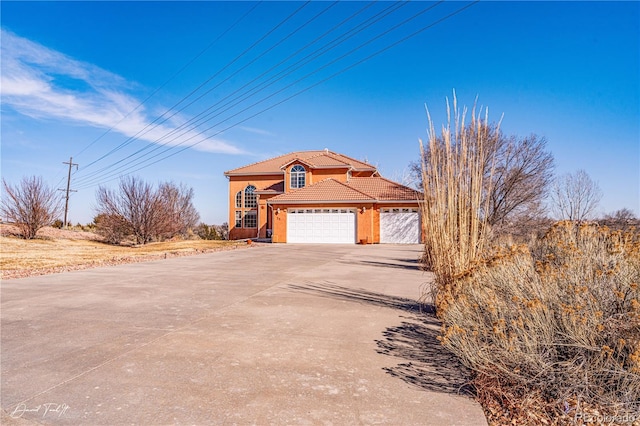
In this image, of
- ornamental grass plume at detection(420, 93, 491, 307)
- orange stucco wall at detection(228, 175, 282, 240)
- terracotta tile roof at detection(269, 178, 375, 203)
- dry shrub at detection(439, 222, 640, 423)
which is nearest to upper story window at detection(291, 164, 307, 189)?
terracotta tile roof at detection(269, 178, 375, 203)

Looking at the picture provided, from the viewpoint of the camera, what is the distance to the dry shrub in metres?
2.49

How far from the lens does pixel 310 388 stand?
287 cm

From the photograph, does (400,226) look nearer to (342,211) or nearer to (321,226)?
(342,211)

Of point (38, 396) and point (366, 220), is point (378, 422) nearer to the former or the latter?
point (38, 396)

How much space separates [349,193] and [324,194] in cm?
160

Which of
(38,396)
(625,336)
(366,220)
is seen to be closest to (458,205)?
(625,336)

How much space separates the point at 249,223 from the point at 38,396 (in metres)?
26.0

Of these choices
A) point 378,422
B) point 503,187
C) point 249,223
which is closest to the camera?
point 378,422

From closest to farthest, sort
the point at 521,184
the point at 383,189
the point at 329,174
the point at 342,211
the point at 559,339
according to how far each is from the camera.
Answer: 1. the point at 559,339
2. the point at 521,184
3. the point at 342,211
4. the point at 383,189
5. the point at 329,174

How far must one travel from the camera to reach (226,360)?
3.44m

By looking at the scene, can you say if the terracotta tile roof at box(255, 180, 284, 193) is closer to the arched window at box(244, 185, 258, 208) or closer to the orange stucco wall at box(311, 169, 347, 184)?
the arched window at box(244, 185, 258, 208)

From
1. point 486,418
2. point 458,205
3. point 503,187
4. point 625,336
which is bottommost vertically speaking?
point 486,418

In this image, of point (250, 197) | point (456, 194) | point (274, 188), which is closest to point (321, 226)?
point (274, 188)

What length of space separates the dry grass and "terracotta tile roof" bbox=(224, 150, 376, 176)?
10038 mm
